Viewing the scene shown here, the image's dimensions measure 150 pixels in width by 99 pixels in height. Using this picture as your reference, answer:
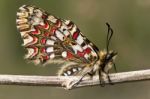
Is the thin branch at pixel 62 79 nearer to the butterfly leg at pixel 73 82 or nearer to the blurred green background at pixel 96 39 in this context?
the butterfly leg at pixel 73 82

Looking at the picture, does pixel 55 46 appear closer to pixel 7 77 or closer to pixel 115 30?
pixel 7 77

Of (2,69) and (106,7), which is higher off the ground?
(106,7)

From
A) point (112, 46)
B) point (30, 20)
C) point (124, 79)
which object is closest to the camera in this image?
point (124, 79)

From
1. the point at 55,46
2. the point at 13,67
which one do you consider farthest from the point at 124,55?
the point at 55,46

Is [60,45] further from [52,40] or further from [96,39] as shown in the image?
[96,39]

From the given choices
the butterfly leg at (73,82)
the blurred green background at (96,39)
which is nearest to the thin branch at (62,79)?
the butterfly leg at (73,82)

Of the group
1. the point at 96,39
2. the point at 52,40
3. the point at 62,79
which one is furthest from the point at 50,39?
the point at 96,39

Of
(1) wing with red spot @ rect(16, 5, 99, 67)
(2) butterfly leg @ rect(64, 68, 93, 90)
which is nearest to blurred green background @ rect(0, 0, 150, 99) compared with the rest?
(1) wing with red spot @ rect(16, 5, 99, 67)
